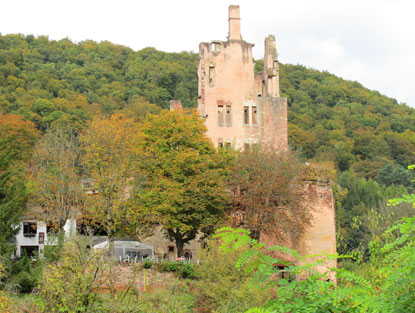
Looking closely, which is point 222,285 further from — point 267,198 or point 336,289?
point 336,289

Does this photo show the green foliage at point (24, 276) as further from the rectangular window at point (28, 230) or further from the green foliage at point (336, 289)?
the green foliage at point (336, 289)

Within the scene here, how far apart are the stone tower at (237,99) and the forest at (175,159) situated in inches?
135

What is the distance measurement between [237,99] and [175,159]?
1184 centimetres

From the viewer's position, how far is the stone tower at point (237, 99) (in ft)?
153

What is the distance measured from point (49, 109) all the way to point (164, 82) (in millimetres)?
19423

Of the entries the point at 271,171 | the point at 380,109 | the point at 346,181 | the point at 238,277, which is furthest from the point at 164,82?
the point at 238,277

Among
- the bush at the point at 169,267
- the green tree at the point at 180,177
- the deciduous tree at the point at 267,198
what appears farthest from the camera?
the deciduous tree at the point at 267,198

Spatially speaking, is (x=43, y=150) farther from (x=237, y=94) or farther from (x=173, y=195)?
(x=237, y=94)

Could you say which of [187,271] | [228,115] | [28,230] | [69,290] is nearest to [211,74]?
[228,115]

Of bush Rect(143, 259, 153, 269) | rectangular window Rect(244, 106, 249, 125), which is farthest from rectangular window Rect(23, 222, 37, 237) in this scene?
bush Rect(143, 259, 153, 269)

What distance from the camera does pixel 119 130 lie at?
4009 cm

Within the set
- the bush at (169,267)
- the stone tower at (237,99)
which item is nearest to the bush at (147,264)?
the bush at (169,267)

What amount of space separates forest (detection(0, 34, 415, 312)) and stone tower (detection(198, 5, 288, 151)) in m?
3.43

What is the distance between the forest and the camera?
602 inches
